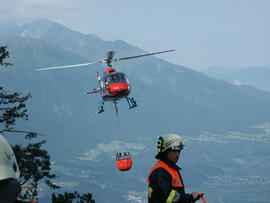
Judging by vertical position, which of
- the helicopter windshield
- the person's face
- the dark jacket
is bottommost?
the dark jacket

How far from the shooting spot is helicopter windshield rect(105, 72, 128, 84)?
39.0 meters

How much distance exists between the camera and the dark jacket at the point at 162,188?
22.7 feet

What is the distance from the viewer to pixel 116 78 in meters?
39.1

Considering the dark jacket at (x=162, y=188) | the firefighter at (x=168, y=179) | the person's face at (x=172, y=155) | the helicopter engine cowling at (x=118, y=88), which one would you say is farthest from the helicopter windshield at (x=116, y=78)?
the dark jacket at (x=162, y=188)

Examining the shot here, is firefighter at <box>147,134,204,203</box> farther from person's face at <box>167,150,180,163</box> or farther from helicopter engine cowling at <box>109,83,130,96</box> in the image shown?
helicopter engine cowling at <box>109,83,130,96</box>

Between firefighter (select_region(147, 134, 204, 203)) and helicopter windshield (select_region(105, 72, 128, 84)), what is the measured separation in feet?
103

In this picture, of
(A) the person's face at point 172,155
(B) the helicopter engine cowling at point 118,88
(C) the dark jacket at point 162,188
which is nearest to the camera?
(C) the dark jacket at point 162,188

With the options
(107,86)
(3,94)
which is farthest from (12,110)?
(107,86)

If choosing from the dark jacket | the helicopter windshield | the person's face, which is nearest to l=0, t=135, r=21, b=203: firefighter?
the dark jacket

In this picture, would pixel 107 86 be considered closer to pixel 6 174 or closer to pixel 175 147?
pixel 175 147

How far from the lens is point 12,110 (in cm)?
3195

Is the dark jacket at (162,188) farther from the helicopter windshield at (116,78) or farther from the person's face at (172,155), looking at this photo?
the helicopter windshield at (116,78)

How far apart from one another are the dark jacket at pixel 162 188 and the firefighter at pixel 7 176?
3.18 meters

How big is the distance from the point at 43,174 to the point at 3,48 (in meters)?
9.15
